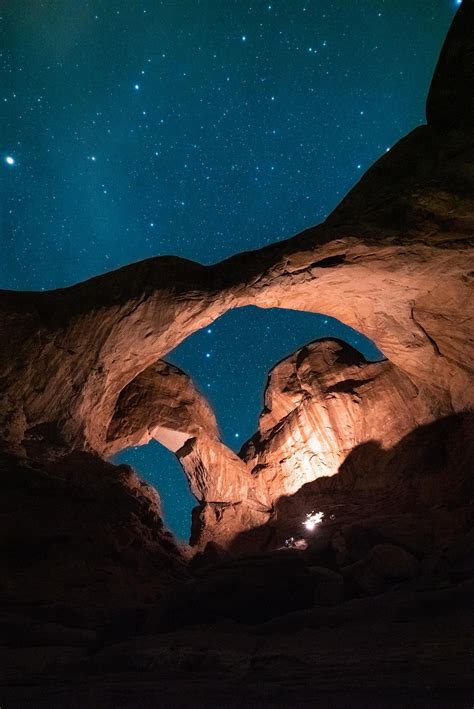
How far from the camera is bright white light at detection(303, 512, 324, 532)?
12508mm

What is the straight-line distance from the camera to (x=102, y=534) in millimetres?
8945

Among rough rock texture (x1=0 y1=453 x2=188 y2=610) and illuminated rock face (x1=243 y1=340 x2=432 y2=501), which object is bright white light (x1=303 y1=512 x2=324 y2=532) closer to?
illuminated rock face (x1=243 y1=340 x2=432 y2=501)

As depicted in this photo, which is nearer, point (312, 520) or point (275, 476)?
point (312, 520)

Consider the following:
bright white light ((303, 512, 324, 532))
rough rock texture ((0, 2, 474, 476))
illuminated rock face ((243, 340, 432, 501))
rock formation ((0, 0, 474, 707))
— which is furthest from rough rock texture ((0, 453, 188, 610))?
illuminated rock face ((243, 340, 432, 501))

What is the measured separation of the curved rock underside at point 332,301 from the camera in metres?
9.48

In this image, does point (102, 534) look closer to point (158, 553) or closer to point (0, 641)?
point (158, 553)

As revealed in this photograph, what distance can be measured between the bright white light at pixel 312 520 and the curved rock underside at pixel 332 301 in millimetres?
2737

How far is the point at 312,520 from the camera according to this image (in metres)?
12.9

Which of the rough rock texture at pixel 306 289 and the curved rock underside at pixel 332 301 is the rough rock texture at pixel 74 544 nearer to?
the curved rock underside at pixel 332 301

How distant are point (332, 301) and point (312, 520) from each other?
249 inches

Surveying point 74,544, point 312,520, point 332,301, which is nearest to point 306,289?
point 332,301

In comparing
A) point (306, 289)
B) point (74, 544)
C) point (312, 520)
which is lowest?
point (312, 520)

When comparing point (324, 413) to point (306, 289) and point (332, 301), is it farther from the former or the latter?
point (306, 289)

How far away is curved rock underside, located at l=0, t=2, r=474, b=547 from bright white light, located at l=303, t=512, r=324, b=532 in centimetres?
274
